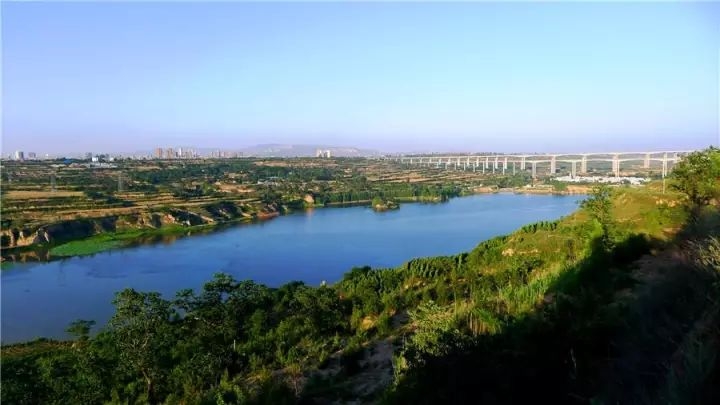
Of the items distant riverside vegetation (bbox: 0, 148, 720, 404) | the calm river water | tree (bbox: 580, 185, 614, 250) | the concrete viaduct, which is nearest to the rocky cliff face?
the calm river water

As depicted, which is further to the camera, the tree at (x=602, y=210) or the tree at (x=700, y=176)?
the tree at (x=602, y=210)

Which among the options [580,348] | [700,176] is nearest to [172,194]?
[700,176]


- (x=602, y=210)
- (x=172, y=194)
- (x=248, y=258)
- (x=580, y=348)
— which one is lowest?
(x=248, y=258)

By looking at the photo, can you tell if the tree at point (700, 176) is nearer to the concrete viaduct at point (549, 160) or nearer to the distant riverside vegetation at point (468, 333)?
the distant riverside vegetation at point (468, 333)

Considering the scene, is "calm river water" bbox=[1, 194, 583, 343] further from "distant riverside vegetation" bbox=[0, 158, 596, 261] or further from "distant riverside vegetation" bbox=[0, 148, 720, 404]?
"distant riverside vegetation" bbox=[0, 148, 720, 404]

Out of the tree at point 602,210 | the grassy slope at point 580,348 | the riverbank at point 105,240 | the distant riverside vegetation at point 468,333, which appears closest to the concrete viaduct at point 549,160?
the riverbank at point 105,240

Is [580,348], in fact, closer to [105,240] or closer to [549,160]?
[105,240]
